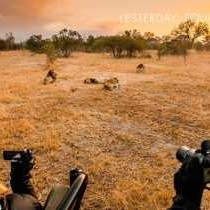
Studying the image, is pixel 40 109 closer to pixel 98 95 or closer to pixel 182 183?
pixel 98 95

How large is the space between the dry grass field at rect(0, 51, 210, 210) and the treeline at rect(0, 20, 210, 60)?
51.5 ft

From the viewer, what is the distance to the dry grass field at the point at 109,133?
26.4 ft

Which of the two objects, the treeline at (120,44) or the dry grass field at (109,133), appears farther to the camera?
the treeline at (120,44)

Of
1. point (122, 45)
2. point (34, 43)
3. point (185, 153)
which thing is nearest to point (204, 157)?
point (185, 153)

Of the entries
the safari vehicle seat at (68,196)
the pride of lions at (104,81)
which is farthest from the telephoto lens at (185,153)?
the pride of lions at (104,81)

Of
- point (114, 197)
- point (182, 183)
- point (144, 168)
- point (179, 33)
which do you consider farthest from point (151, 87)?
point (179, 33)

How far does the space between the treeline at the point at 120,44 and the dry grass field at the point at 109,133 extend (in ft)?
51.5

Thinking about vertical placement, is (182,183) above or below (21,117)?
above

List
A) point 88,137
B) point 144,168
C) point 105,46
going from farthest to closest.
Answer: point 105,46
point 88,137
point 144,168

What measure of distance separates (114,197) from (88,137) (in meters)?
4.02

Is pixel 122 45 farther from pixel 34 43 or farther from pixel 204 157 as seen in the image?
pixel 204 157

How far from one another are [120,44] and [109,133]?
37.0m

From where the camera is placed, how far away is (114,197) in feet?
24.5

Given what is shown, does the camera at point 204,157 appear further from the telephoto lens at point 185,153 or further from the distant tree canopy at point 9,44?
the distant tree canopy at point 9,44
